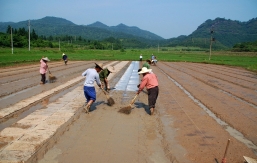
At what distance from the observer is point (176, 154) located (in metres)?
4.66

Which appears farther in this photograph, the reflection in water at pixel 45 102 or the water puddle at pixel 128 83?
the water puddle at pixel 128 83

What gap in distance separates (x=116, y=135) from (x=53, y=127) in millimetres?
1631

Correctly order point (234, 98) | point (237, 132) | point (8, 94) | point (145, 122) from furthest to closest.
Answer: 1. point (234, 98)
2. point (8, 94)
3. point (145, 122)
4. point (237, 132)

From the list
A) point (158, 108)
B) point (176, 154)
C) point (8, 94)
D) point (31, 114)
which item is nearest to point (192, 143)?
point (176, 154)

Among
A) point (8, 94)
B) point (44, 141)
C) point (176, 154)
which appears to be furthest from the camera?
point (8, 94)

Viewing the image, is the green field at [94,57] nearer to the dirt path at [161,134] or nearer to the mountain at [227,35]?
the dirt path at [161,134]

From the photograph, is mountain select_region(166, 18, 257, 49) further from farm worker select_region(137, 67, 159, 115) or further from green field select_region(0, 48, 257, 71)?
farm worker select_region(137, 67, 159, 115)

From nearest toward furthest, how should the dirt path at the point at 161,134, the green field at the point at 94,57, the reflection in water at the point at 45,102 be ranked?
1. the dirt path at the point at 161,134
2. the reflection in water at the point at 45,102
3. the green field at the point at 94,57

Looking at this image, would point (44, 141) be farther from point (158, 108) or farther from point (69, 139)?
point (158, 108)

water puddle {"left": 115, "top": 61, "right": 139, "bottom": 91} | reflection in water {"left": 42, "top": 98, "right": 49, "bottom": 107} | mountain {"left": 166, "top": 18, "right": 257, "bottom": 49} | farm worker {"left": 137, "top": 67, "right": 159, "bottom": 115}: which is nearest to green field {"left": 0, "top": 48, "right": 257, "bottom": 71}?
water puddle {"left": 115, "top": 61, "right": 139, "bottom": 91}

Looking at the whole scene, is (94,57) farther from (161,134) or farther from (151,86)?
(161,134)

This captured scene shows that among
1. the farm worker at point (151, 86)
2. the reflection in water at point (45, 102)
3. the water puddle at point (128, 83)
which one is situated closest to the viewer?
the farm worker at point (151, 86)

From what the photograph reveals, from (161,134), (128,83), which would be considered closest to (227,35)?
(128,83)

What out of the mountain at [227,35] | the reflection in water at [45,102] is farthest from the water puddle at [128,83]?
the mountain at [227,35]
